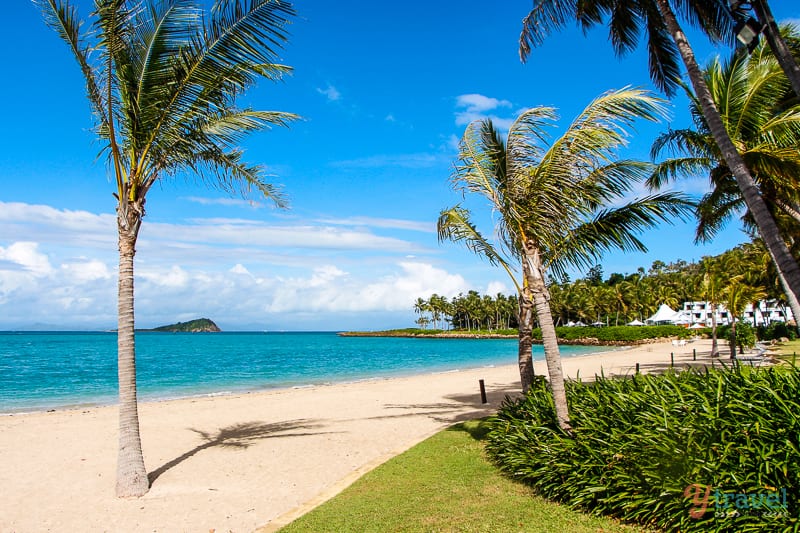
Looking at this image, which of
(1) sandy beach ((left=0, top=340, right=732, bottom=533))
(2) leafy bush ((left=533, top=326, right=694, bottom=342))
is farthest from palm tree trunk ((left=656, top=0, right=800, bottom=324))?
(2) leafy bush ((left=533, top=326, right=694, bottom=342))

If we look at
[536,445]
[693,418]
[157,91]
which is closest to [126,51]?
[157,91]

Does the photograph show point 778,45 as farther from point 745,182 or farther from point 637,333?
point 637,333

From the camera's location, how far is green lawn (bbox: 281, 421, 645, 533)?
5230 millimetres

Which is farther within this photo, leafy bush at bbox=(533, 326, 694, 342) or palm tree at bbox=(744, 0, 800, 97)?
leafy bush at bbox=(533, 326, 694, 342)

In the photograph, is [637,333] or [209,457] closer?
[209,457]

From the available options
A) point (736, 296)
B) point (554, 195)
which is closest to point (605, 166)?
point (554, 195)

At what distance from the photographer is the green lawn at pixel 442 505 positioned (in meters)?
5.23

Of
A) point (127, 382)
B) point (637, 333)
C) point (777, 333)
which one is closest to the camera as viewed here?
point (127, 382)

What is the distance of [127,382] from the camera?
23.7 feet

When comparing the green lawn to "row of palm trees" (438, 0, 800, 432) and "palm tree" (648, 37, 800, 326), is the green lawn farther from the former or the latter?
"palm tree" (648, 37, 800, 326)

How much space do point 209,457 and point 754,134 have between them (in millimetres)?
12056

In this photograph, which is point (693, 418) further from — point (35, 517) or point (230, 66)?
point (35, 517)

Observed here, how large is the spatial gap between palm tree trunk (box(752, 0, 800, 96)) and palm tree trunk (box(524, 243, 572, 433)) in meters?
3.46
